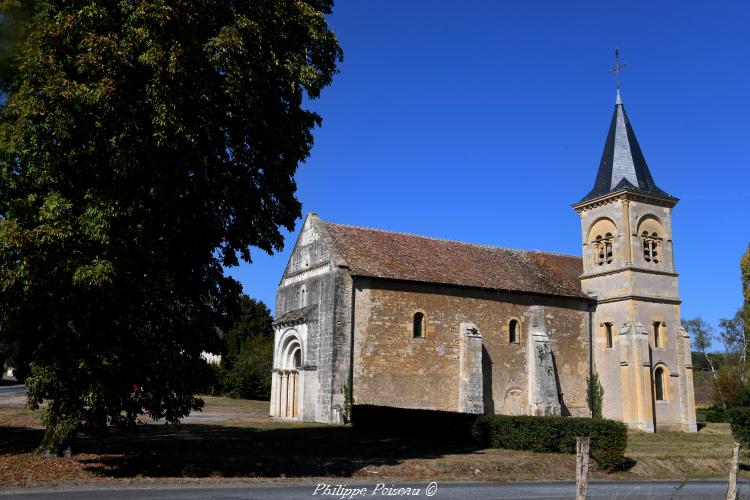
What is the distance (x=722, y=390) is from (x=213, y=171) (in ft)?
153

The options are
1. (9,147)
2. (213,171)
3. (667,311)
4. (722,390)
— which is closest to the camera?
(9,147)

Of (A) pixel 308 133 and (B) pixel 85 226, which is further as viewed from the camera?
(A) pixel 308 133

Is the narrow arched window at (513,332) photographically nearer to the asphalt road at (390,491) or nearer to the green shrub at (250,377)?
the asphalt road at (390,491)

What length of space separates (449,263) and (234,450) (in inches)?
667

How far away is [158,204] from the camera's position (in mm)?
13359

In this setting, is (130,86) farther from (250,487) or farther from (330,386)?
(330,386)

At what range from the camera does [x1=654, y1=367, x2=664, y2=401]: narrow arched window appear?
3278cm

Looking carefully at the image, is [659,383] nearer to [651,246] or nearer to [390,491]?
[651,246]

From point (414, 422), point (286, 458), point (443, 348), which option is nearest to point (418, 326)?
point (443, 348)

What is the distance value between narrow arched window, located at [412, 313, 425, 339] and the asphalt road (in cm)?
1337

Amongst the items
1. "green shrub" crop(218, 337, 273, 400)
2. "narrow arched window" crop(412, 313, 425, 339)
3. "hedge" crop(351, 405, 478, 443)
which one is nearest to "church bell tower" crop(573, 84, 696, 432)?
"narrow arched window" crop(412, 313, 425, 339)

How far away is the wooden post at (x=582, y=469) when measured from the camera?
819 centimetres

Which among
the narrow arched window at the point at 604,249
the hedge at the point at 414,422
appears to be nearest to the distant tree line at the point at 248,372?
the hedge at the point at 414,422

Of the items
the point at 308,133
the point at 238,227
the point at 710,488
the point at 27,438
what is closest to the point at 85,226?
the point at 238,227
